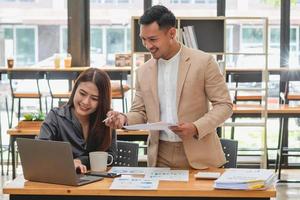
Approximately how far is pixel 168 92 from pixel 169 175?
0.45m

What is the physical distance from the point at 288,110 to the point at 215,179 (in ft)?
12.3

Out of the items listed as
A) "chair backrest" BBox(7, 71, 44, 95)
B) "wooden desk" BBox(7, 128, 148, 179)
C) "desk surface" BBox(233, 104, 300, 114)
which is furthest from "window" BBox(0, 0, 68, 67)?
"desk surface" BBox(233, 104, 300, 114)

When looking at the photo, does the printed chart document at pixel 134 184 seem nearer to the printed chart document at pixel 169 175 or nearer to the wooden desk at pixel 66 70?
the printed chart document at pixel 169 175

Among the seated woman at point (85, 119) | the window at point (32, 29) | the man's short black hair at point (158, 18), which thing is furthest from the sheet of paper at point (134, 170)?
the window at point (32, 29)

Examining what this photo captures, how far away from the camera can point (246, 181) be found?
2.73m

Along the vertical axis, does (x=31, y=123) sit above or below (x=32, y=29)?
below

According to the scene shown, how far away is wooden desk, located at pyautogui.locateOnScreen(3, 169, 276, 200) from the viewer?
2.71 meters

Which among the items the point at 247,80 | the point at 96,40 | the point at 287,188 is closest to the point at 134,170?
the point at 287,188

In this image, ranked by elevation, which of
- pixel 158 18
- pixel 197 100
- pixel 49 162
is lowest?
pixel 49 162

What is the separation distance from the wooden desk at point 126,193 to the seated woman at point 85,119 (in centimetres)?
44

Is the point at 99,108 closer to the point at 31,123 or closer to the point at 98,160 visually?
the point at 98,160

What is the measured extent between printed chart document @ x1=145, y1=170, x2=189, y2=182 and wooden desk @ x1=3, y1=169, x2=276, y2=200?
0.14 m

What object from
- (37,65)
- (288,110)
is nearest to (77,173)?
(288,110)

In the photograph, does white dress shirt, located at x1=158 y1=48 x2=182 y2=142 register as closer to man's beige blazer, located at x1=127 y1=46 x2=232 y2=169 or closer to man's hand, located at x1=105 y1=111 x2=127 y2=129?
man's beige blazer, located at x1=127 y1=46 x2=232 y2=169
